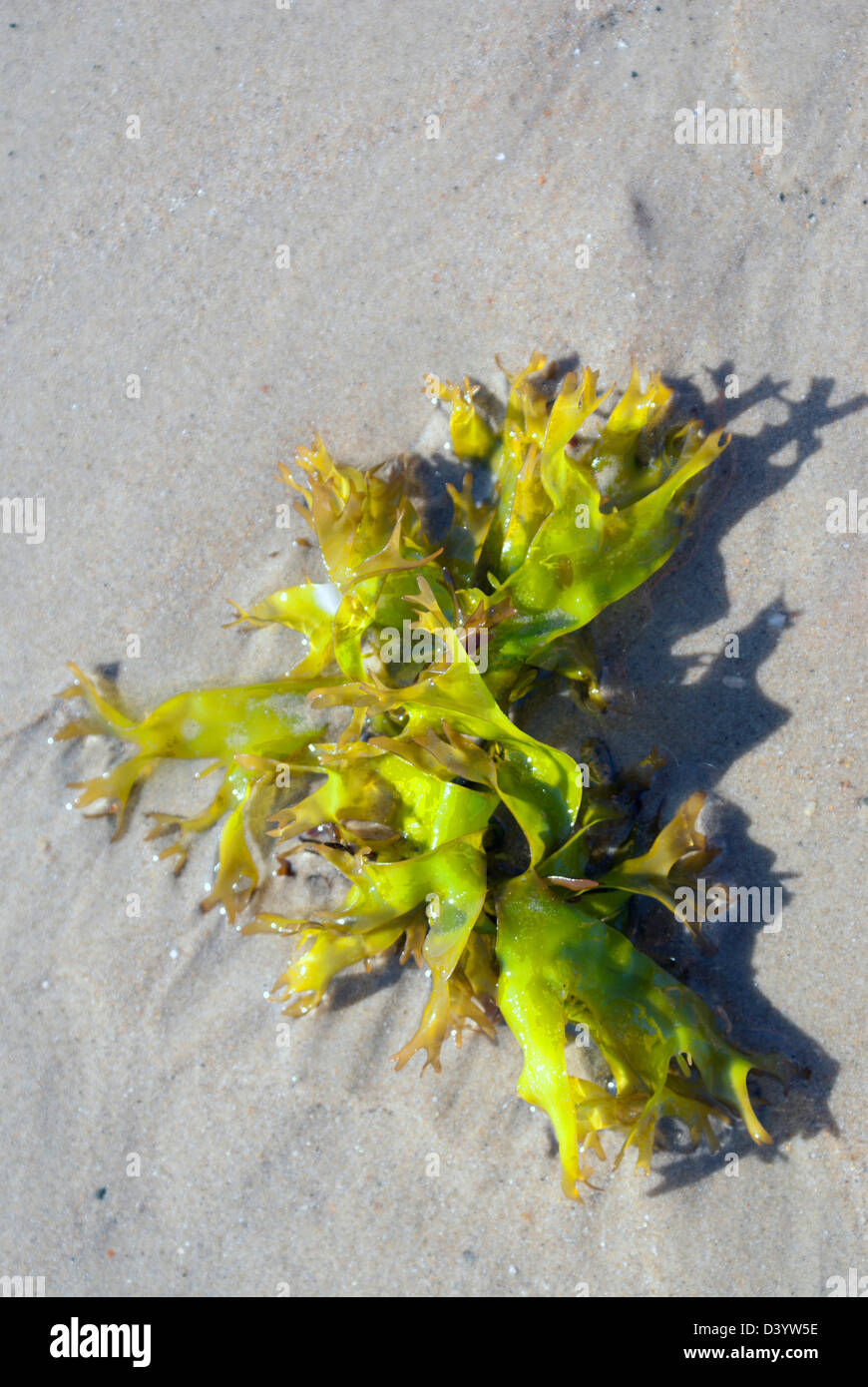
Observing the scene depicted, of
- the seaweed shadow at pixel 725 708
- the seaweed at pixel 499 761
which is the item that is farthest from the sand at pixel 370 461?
the seaweed at pixel 499 761

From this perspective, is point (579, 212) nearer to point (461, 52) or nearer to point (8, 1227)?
point (461, 52)

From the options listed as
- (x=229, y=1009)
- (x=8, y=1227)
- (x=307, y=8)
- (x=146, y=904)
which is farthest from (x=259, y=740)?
(x=307, y=8)

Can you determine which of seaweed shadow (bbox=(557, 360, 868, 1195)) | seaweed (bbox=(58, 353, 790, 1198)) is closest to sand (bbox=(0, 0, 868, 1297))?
seaweed shadow (bbox=(557, 360, 868, 1195))

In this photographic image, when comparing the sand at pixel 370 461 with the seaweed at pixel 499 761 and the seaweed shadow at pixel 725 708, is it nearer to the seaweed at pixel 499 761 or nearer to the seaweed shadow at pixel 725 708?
the seaweed shadow at pixel 725 708

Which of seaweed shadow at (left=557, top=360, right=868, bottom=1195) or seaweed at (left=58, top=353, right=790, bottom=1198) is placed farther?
seaweed shadow at (left=557, top=360, right=868, bottom=1195)

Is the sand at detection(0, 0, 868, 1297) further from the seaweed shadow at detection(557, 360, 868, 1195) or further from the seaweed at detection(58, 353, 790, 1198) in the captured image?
the seaweed at detection(58, 353, 790, 1198)

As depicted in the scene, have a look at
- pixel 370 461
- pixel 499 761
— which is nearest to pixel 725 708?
pixel 499 761

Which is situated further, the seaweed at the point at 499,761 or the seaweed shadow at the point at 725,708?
the seaweed shadow at the point at 725,708
